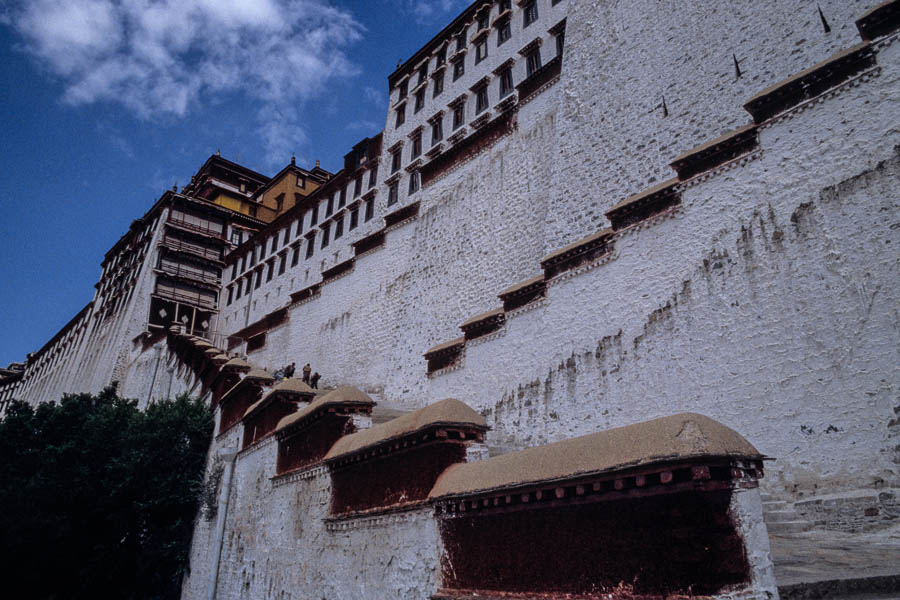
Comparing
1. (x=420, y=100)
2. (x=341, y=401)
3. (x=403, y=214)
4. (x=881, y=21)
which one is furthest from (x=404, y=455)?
(x=420, y=100)

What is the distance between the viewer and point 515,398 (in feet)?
33.9

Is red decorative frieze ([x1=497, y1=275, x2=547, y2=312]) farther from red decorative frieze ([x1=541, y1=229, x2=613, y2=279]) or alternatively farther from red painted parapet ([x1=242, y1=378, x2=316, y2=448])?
red painted parapet ([x1=242, y1=378, x2=316, y2=448])

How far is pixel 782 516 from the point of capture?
6.25 m

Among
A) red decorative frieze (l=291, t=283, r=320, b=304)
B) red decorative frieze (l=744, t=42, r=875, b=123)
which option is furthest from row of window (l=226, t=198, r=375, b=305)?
red decorative frieze (l=744, t=42, r=875, b=123)

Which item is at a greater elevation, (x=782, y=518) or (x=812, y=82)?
(x=812, y=82)

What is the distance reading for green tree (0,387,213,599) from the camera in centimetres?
1314

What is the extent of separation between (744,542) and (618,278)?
225 inches

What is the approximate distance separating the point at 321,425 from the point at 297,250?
20873mm

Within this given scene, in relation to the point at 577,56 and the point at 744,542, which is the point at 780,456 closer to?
the point at 744,542

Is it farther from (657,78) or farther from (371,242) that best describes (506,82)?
(657,78)

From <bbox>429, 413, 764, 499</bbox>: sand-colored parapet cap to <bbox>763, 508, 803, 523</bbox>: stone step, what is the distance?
8.17 feet

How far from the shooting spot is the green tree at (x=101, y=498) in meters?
13.1

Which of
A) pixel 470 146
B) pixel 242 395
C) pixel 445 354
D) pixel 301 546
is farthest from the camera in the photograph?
pixel 470 146

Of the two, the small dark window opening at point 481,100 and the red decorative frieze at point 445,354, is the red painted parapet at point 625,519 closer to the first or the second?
the red decorative frieze at point 445,354
